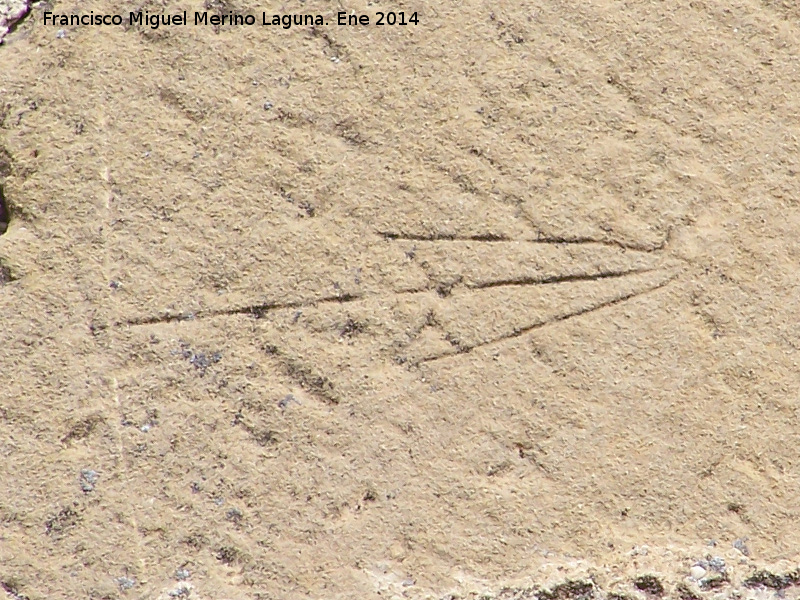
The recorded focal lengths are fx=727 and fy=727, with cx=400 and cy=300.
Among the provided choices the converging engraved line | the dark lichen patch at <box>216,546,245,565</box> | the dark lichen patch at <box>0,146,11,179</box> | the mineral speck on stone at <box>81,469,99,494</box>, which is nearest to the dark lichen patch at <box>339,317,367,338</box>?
the converging engraved line

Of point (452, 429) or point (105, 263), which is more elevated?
point (105, 263)

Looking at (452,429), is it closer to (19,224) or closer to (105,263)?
(105,263)

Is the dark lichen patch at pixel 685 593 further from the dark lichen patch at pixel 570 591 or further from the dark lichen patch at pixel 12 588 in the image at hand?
the dark lichen patch at pixel 12 588

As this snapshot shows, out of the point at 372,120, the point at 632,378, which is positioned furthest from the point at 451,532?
the point at 372,120

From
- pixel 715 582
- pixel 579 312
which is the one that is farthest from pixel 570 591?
pixel 579 312

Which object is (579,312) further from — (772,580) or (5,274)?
(5,274)

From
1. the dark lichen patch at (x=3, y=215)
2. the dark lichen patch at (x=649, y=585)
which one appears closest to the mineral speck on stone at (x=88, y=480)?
the dark lichen patch at (x=3, y=215)

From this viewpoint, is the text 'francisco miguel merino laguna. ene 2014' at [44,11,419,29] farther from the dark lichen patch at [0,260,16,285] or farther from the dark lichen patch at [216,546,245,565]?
the dark lichen patch at [216,546,245,565]
